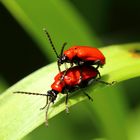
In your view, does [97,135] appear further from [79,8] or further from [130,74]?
[79,8]

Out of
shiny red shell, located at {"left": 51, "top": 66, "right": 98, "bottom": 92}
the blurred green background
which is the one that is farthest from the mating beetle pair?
the blurred green background

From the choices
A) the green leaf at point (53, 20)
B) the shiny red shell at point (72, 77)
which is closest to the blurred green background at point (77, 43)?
the green leaf at point (53, 20)

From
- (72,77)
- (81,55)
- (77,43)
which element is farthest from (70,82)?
(77,43)

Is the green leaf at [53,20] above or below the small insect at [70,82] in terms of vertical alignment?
above

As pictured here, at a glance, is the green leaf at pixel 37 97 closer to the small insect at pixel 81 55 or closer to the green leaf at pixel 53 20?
the small insect at pixel 81 55

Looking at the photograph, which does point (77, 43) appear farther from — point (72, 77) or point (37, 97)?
point (37, 97)

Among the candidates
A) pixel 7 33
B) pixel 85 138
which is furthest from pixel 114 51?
pixel 7 33
